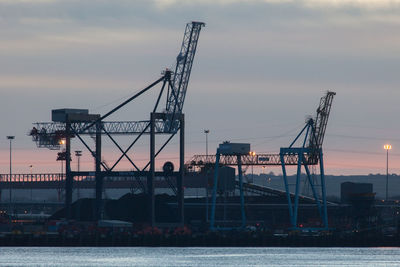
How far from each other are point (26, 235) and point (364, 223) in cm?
6177

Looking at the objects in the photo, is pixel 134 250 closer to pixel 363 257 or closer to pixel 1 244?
pixel 1 244

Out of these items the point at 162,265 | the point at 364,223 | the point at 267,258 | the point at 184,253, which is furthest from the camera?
the point at 364,223

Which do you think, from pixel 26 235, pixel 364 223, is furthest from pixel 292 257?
pixel 26 235

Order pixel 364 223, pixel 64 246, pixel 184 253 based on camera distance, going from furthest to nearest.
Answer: pixel 364 223 < pixel 64 246 < pixel 184 253

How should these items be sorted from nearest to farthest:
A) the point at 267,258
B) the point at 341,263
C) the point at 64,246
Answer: the point at 341,263
the point at 267,258
the point at 64,246

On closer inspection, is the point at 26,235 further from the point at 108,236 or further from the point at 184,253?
the point at 184,253

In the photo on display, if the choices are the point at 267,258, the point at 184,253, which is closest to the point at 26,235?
the point at 184,253

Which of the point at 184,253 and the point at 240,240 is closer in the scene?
the point at 184,253

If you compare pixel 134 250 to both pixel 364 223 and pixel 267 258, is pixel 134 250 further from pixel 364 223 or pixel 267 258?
pixel 364 223

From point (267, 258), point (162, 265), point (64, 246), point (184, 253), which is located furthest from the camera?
point (64, 246)

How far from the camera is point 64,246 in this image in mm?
187125

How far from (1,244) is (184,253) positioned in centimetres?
3532

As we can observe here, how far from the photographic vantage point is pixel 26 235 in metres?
191

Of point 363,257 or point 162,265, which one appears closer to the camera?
point 162,265
